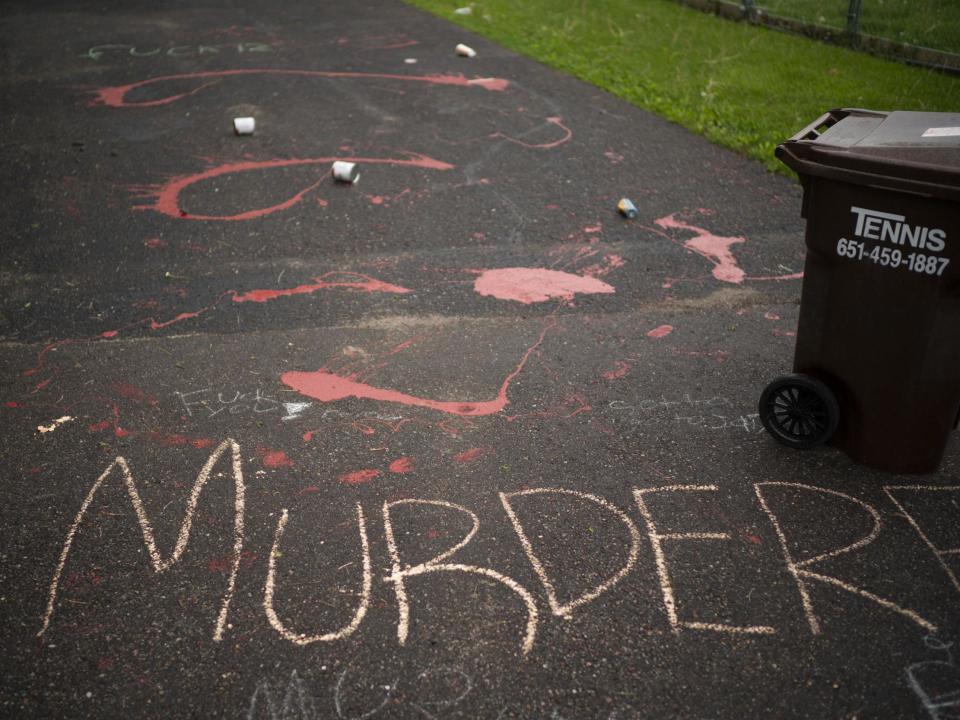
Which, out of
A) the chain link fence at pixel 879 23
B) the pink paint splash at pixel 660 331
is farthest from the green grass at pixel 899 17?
the pink paint splash at pixel 660 331

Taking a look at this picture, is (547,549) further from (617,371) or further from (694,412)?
(617,371)

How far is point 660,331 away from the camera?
4.82 meters

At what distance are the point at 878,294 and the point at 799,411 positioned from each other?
0.62 meters

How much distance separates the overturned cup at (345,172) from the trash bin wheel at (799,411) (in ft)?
13.2

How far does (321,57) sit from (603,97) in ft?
12.1

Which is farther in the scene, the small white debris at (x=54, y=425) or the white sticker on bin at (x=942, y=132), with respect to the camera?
the small white debris at (x=54, y=425)

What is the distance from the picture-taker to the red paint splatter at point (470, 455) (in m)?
3.80

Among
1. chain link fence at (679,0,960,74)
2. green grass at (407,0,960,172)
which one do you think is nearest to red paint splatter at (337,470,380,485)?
green grass at (407,0,960,172)

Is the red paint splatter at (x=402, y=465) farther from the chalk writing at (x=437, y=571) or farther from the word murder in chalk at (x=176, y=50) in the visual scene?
the word murder in chalk at (x=176, y=50)

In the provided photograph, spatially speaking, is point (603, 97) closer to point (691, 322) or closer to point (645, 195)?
point (645, 195)

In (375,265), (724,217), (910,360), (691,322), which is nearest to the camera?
(910,360)

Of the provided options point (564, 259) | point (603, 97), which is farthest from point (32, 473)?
point (603, 97)

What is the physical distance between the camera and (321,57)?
34.9 feet

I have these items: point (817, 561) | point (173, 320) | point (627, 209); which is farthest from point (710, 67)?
point (817, 561)
